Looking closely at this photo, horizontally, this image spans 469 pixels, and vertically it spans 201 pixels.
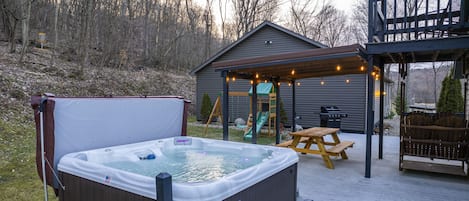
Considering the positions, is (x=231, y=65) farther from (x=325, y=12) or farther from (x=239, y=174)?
(x=325, y=12)

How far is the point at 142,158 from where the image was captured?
12.5ft

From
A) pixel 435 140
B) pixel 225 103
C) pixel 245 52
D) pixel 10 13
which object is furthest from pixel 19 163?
pixel 10 13

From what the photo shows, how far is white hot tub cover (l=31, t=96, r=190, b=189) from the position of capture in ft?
10.4

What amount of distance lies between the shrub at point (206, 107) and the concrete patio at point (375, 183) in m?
7.00

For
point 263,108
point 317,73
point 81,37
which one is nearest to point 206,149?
point 317,73

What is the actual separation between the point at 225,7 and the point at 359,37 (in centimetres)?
999

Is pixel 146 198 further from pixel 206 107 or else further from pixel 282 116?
pixel 206 107

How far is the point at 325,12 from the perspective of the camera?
2031cm

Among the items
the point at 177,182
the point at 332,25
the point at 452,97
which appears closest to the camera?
the point at 177,182

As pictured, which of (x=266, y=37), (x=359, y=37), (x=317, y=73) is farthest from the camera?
(x=359, y=37)

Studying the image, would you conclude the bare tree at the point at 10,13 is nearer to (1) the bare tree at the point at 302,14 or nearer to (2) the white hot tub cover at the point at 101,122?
(2) the white hot tub cover at the point at 101,122

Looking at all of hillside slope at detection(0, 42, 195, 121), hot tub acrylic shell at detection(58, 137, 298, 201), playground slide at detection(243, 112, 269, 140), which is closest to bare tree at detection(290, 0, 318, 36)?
hillside slope at detection(0, 42, 195, 121)

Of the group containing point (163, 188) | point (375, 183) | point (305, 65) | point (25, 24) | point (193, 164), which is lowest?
point (375, 183)

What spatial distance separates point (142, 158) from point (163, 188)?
6.70 feet
